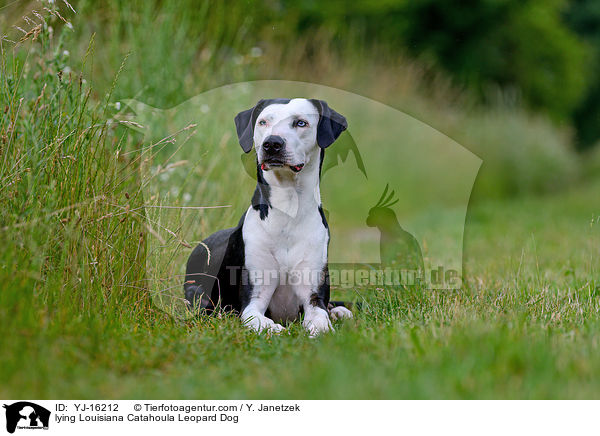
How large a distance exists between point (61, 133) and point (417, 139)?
24.9 ft

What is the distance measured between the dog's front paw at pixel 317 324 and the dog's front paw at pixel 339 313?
0.93 feet

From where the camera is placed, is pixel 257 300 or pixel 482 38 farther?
pixel 482 38

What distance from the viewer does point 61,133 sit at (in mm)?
3521

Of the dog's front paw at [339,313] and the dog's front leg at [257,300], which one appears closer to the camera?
the dog's front leg at [257,300]

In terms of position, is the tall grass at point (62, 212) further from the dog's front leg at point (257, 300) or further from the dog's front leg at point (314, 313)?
the dog's front leg at point (314, 313)

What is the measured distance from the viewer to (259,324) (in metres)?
3.40

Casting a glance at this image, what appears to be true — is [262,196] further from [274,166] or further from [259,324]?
[259,324]

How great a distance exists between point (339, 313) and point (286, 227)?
2.26 ft

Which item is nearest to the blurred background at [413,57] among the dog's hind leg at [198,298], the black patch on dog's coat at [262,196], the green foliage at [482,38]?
the green foliage at [482,38]

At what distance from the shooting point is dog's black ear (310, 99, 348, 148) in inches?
138

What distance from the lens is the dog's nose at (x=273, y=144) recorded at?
3.29m

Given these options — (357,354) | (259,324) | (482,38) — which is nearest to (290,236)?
(259,324)
